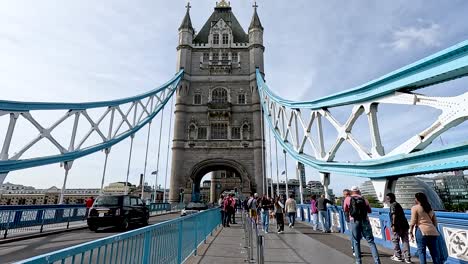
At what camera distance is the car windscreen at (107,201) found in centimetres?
1139

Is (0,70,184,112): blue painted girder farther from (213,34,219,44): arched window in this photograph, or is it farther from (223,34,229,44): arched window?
(223,34,229,44): arched window

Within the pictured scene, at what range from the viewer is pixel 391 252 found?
23.2ft

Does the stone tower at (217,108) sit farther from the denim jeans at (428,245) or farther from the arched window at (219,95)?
the denim jeans at (428,245)

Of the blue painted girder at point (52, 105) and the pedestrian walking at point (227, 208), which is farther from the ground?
the blue painted girder at point (52, 105)

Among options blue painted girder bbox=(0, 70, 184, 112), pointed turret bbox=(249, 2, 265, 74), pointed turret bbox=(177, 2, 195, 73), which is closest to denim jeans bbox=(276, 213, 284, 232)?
blue painted girder bbox=(0, 70, 184, 112)

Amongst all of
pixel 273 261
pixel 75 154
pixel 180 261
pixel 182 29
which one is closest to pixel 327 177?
pixel 273 261

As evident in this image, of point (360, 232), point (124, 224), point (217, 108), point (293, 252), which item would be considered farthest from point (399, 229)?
point (217, 108)

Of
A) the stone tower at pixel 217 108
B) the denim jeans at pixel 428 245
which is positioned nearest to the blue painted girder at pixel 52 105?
the stone tower at pixel 217 108

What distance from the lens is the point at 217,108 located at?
3344cm

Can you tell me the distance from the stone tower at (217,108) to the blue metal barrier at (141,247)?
24771 mm

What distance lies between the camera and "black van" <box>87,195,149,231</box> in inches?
432

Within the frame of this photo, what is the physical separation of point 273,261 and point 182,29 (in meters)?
36.9

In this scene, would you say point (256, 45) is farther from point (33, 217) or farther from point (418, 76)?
point (33, 217)

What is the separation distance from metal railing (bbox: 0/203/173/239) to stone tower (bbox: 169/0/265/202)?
1688 cm
